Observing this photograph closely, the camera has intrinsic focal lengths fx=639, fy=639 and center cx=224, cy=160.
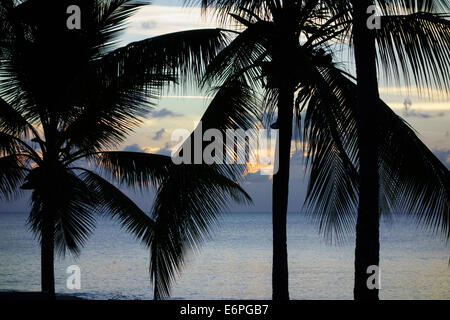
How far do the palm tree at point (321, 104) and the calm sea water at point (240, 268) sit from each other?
25.7 meters

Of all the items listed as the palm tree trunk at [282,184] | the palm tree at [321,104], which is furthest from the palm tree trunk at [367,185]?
the palm tree trunk at [282,184]

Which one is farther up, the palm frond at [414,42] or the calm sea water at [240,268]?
the palm frond at [414,42]

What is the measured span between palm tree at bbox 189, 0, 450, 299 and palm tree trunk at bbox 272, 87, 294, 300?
1cm

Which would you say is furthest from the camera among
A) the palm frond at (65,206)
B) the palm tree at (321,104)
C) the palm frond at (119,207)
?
the palm frond at (119,207)

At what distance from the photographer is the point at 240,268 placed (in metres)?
49.5

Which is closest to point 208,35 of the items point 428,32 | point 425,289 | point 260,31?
point 260,31

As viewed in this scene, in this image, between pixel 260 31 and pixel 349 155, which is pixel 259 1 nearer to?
pixel 260 31

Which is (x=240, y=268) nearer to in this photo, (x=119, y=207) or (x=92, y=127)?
(x=119, y=207)

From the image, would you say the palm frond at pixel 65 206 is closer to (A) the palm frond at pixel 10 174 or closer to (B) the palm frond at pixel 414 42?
(A) the palm frond at pixel 10 174

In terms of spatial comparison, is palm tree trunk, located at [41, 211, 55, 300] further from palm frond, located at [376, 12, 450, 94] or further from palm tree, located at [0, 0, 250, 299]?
palm frond, located at [376, 12, 450, 94]

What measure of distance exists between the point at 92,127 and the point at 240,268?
39.7 meters

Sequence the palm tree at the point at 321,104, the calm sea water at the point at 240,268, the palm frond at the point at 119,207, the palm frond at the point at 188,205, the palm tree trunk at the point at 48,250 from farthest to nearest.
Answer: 1. the calm sea water at the point at 240,268
2. the palm frond at the point at 119,207
3. the palm tree trunk at the point at 48,250
4. the palm frond at the point at 188,205
5. the palm tree at the point at 321,104

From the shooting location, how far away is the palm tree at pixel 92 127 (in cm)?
937

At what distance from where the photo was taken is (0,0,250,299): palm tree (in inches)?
369
